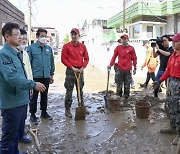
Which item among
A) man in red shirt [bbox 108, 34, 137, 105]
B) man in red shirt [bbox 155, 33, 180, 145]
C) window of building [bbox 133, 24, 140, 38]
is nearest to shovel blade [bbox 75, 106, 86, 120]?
man in red shirt [bbox 108, 34, 137, 105]

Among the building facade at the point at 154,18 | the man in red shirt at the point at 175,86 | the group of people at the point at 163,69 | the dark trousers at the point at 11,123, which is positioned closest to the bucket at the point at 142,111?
the group of people at the point at 163,69

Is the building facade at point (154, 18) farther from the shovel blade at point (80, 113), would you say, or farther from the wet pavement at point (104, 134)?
the shovel blade at point (80, 113)

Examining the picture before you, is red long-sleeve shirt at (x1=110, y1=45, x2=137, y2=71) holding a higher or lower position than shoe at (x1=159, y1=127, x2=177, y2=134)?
higher

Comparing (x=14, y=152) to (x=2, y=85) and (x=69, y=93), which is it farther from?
(x=69, y=93)

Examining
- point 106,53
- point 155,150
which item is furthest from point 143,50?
point 155,150

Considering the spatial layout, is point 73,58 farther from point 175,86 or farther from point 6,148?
point 6,148

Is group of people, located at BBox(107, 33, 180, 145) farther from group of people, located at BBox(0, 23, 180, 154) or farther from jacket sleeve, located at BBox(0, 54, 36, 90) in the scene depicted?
jacket sleeve, located at BBox(0, 54, 36, 90)

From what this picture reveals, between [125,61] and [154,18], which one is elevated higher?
[154,18]

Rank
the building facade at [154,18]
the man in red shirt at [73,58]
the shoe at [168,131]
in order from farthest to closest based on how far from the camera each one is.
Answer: the building facade at [154,18]
the man in red shirt at [73,58]
the shoe at [168,131]

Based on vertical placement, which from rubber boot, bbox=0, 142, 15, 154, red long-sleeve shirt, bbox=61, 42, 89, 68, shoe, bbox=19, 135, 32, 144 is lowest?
shoe, bbox=19, 135, 32, 144

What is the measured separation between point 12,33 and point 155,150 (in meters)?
2.70

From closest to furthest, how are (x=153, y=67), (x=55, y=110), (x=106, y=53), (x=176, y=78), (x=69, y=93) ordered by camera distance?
(x=176, y=78) < (x=69, y=93) < (x=55, y=110) < (x=153, y=67) < (x=106, y=53)

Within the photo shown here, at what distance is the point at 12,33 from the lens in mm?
3012

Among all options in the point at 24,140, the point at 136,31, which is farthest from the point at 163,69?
the point at 136,31
